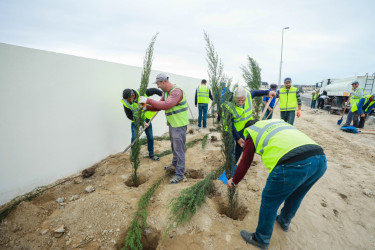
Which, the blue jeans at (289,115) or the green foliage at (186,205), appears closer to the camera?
the green foliage at (186,205)

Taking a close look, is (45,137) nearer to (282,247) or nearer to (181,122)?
(181,122)

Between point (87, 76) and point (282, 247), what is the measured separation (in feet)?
14.5

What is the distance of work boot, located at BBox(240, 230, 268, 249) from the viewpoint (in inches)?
77.4

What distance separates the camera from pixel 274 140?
5.38ft

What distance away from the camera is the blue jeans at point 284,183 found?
61.1 inches

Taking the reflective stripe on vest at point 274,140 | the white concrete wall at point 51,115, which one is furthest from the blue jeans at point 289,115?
the white concrete wall at point 51,115

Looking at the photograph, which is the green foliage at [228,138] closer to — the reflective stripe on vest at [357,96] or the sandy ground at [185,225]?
the sandy ground at [185,225]

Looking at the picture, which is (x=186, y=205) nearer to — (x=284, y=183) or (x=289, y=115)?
(x=284, y=183)

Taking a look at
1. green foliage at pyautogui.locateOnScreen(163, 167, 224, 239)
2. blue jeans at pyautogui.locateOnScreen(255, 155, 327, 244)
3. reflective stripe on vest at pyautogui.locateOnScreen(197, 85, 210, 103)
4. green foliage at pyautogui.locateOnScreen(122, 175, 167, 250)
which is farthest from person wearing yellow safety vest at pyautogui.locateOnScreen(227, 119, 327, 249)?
reflective stripe on vest at pyautogui.locateOnScreen(197, 85, 210, 103)

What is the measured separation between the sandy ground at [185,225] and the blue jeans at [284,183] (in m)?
0.40

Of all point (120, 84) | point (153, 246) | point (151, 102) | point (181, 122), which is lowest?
point (153, 246)

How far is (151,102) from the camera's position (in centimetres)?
273

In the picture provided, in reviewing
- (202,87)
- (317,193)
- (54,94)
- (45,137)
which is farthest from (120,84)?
(317,193)

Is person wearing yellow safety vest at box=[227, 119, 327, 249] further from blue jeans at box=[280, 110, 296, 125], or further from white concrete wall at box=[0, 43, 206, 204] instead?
blue jeans at box=[280, 110, 296, 125]
